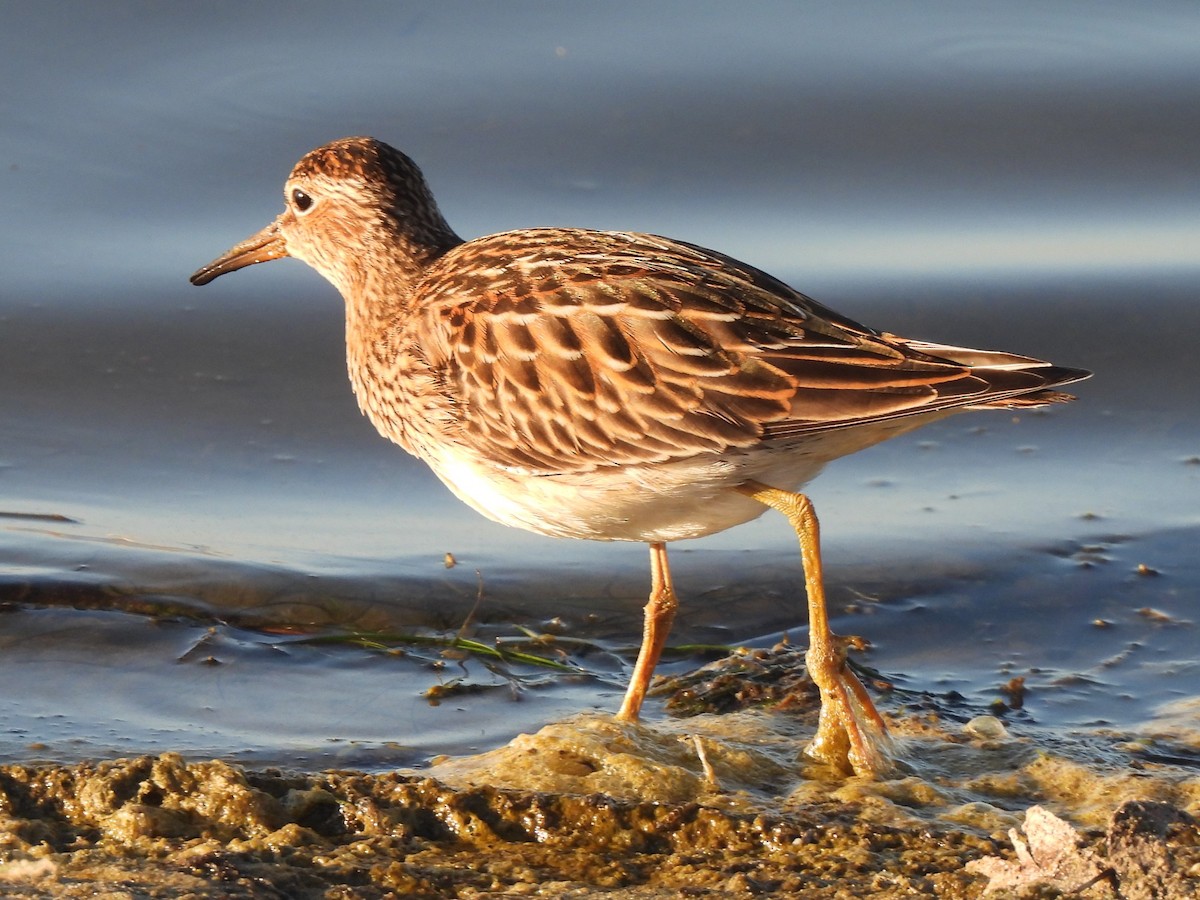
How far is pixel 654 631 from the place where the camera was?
6.41 metres

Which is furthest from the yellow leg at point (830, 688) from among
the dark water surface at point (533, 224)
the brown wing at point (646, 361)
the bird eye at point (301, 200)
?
the bird eye at point (301, 200)

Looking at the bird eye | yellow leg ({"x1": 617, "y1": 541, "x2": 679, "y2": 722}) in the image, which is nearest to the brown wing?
yellow leg ({"x1": 617, "y1": 541, "x2": 679, "y2": 722})

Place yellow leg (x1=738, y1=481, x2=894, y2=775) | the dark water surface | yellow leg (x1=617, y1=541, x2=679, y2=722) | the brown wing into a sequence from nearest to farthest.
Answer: the brown wing, yellow leg (x1=738, y1=481, x2=894, y2=775), yellow leg (x1=617, y1=541, x2=679, y2=722), the dark water surface

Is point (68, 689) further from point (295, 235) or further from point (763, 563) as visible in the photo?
point (763, 563)

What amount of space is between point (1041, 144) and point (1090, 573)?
4210mm

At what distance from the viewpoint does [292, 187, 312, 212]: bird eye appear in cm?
734

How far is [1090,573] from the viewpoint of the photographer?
744cm

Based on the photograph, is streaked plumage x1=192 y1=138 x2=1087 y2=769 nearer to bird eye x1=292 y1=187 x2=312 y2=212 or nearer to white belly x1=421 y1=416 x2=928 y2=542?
Result: white belly x1=421 y1=416 x2=928 y2=542

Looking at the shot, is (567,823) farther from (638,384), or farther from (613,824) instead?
(638,384)

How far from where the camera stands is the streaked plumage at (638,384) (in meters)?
5.56

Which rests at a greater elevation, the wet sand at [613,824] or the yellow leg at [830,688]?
the yellow leg at [830,688]

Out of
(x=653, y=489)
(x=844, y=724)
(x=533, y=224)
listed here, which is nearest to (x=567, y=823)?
(x=844, y=724)

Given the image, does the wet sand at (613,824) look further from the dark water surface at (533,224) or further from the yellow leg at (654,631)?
the dark water surface at (533,224)

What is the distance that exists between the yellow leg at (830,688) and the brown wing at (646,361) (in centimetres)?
35
